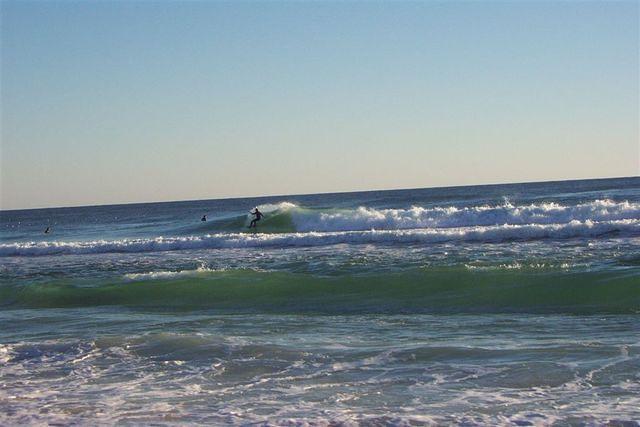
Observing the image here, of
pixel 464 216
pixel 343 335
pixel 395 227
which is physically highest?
pixel 464 216

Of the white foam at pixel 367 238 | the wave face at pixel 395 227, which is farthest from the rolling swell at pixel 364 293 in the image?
the wave face at pixel 395 227

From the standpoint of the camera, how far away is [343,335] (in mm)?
10383

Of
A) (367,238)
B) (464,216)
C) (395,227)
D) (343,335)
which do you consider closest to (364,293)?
(343,335)

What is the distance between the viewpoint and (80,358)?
9.21m

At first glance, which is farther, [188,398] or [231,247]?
[231,247]

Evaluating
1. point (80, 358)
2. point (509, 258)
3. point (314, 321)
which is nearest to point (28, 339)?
point (80, 358)

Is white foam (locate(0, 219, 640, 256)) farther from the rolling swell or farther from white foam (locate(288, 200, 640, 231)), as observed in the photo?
the rolling swell

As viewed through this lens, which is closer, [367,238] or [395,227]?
[367,238]

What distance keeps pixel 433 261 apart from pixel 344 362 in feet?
33.0

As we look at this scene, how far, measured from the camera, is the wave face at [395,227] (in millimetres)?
23469

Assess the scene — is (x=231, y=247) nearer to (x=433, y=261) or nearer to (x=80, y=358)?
(x=433, y=261)

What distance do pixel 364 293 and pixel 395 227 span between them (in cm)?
2082

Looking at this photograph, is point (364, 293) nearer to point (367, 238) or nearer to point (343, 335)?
point (343, 335)

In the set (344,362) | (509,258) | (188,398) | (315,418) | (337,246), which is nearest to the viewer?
(315,418)
